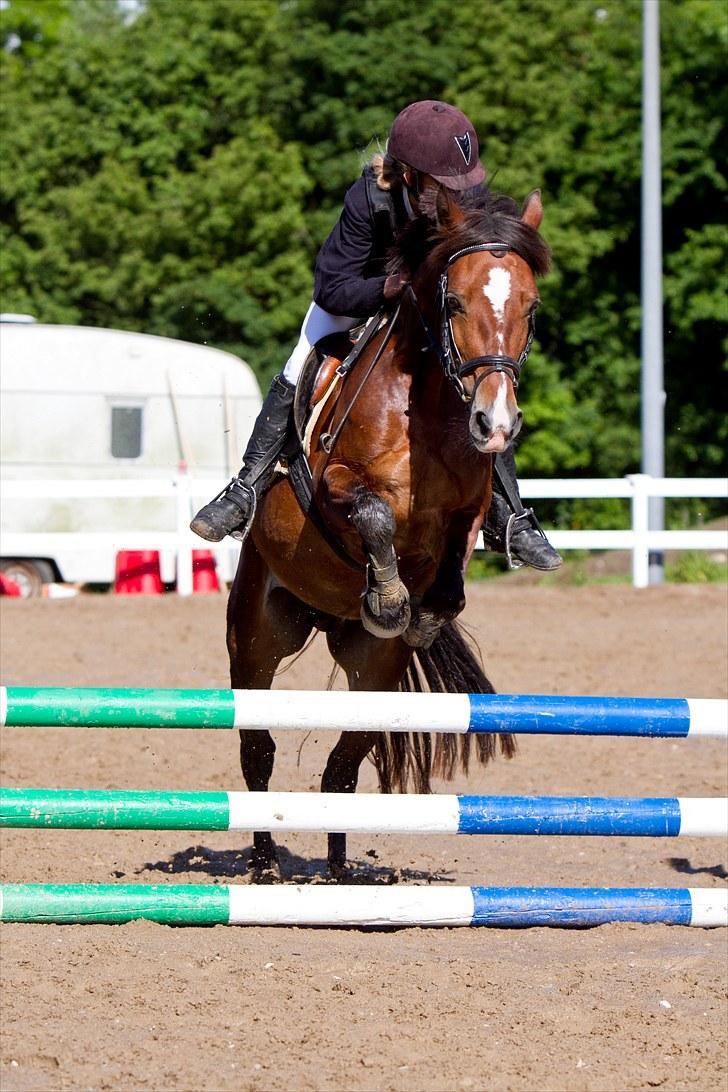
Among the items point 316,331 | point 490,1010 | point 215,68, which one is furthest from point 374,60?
point 490,1010

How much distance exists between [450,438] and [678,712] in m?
1.15

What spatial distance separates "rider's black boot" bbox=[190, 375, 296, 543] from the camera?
524 cm

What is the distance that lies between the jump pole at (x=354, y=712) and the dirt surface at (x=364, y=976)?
64 centimetres

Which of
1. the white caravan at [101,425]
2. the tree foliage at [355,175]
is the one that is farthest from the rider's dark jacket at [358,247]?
the tree foliage at [355,175]

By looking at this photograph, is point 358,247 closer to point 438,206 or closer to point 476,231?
point 438,206

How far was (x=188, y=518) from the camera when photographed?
12.3 meters

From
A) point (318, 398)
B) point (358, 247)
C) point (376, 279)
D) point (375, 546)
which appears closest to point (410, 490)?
point (375, 546)

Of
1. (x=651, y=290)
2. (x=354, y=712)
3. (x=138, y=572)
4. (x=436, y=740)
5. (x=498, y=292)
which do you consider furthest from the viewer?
(x=651, y=290)

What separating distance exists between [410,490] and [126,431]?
410 inches

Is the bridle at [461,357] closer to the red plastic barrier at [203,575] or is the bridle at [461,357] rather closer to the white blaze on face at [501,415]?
the white blaze on face at [501,415]

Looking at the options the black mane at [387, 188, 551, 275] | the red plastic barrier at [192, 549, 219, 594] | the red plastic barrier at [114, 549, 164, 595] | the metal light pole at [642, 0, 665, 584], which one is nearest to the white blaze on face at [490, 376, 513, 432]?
the black mane at [387, 188, 551, 275]

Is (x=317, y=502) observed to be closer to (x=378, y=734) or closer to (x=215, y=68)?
(x=378, y=734)

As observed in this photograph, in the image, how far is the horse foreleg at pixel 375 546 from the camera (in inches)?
180

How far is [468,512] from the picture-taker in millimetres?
4773
